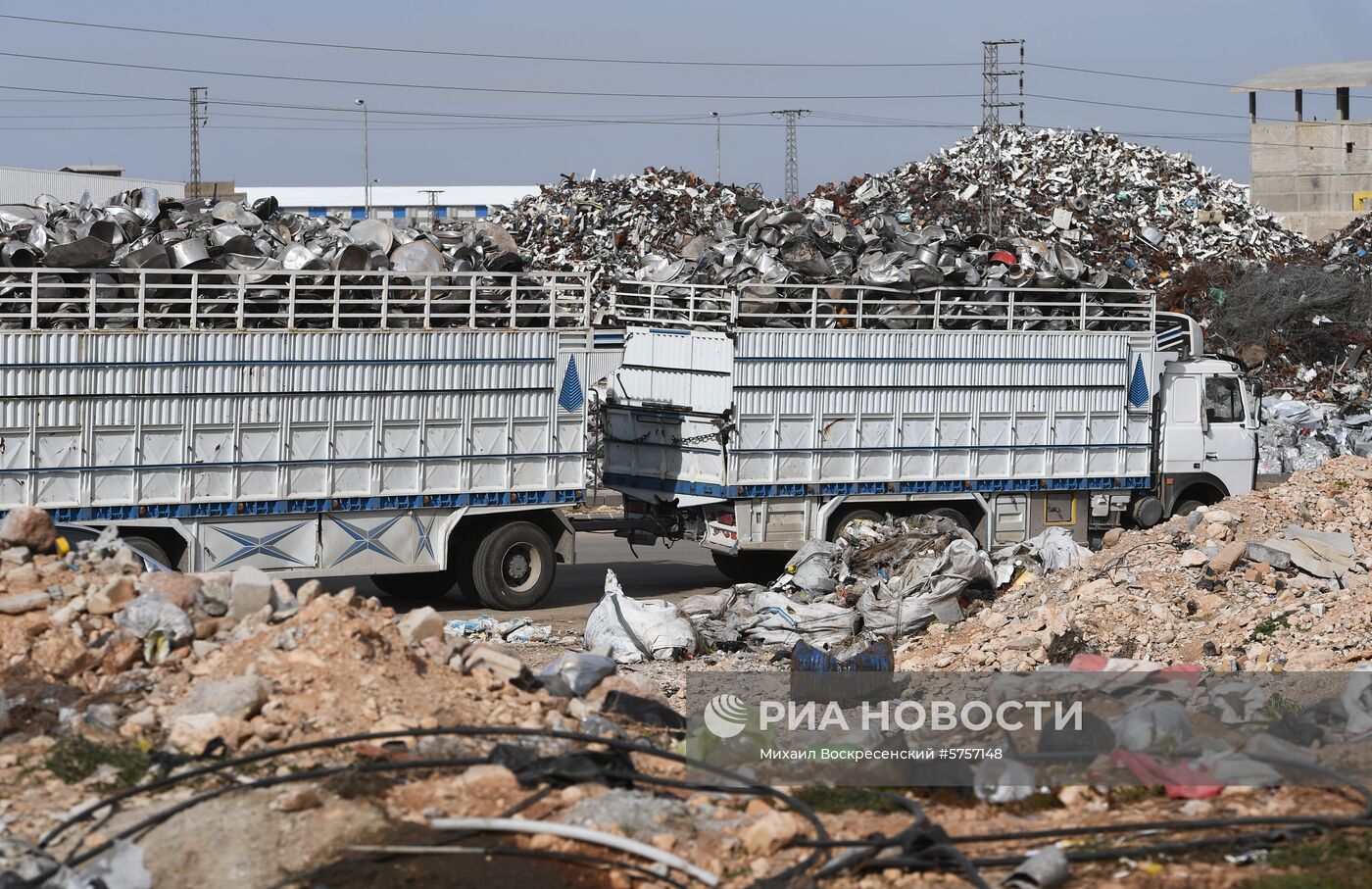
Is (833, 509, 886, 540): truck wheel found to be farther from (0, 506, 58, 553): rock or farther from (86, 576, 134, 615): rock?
(86, 576, 134, 615): rock

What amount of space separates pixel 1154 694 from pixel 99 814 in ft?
19.6

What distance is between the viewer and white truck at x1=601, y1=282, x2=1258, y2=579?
49.9 ft

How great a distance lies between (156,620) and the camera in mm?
8289

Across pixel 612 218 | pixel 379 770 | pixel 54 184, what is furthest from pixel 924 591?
pixel 54 184

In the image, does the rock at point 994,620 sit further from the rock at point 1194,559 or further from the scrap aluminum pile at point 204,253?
the scrap aluminum pile at point 204,253

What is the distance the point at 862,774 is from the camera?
7887mm

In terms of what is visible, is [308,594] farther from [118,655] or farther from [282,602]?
[118,655]

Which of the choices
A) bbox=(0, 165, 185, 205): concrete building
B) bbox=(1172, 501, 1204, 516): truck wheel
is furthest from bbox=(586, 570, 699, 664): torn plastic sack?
bbox=(0, 165, 185, 205): concrete building

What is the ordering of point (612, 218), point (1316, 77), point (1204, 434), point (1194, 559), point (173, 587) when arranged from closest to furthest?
point (173, 587), point (1194, 559), point (1204, 434), point (612, 218), point (1316, 77)

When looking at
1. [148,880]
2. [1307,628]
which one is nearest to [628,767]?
[148,880]

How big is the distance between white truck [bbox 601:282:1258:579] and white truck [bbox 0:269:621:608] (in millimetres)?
1393

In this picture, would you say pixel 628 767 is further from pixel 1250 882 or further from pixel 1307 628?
pixel 1307 628

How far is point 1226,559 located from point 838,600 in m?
3.20

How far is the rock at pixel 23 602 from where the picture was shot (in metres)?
8.45
